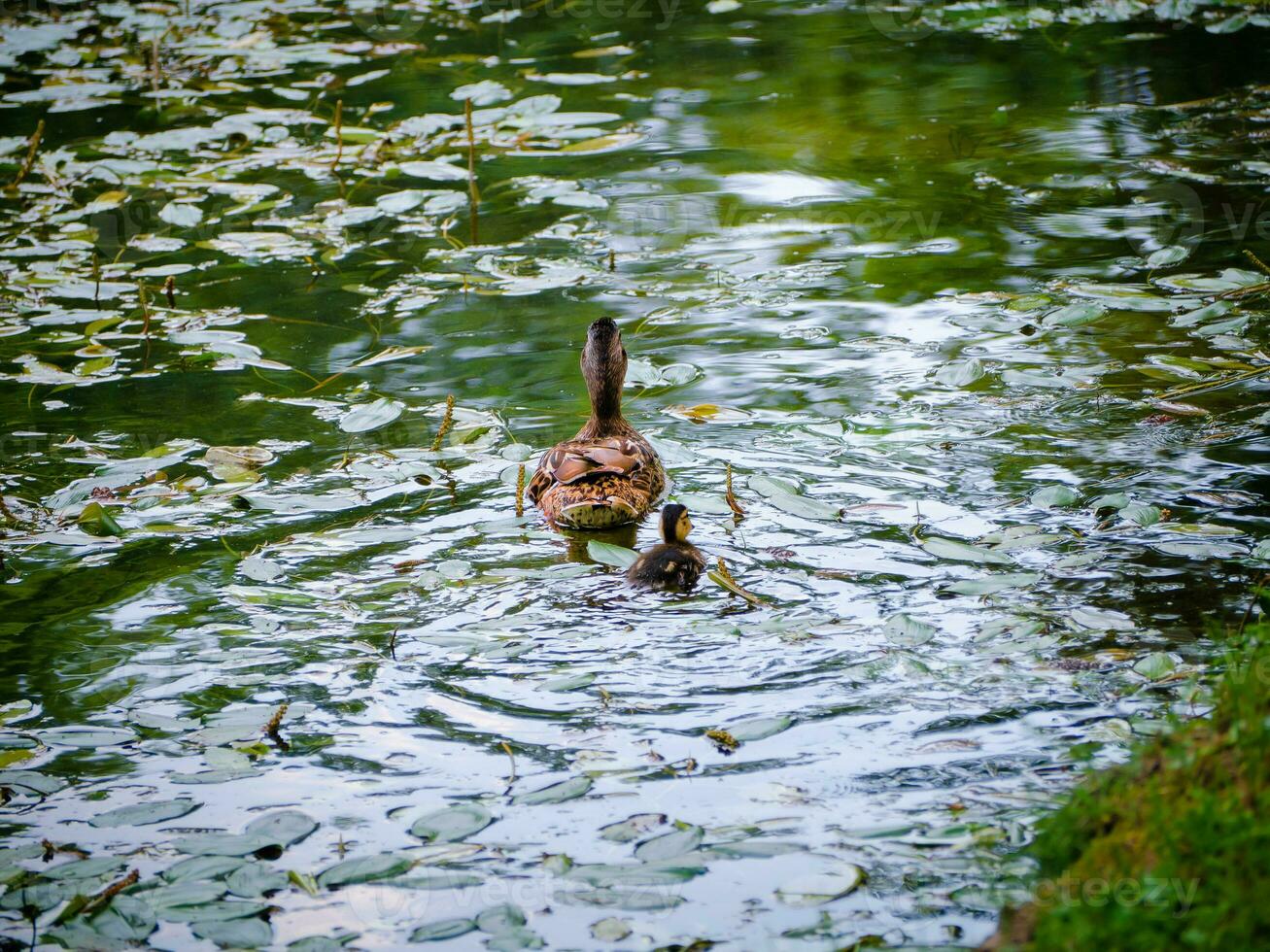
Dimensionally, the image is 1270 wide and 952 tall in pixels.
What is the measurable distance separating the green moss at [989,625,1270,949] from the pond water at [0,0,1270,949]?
343 millimetres

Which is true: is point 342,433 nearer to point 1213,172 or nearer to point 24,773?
point 24,773

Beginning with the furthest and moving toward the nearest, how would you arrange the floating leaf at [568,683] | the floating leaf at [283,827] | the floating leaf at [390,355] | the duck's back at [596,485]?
the floating leaf at [390,355]
the duck's back at [596,485]
the floating leaf at [568,683]
the floating leaf at [283,827]

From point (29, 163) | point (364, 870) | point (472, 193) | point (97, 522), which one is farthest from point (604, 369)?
point (29, 163)

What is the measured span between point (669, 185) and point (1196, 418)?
188 inches

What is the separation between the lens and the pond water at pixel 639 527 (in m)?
3.74

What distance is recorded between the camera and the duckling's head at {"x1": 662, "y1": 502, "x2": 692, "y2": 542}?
17.6 feet

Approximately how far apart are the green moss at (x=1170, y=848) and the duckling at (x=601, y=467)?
2.97m

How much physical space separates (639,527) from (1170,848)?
11.7 feet

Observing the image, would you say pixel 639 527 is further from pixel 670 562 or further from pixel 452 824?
pixel 452 824

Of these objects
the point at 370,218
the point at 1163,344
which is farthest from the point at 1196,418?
the point at 370,218

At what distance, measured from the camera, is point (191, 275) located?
8.84 m

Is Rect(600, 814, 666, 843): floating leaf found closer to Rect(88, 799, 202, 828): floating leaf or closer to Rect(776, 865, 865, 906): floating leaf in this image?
Rect(776, 865, 865, 906): floating leaf

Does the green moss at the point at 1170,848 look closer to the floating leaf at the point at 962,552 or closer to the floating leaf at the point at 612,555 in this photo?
the floating leaf at the point at 962,552

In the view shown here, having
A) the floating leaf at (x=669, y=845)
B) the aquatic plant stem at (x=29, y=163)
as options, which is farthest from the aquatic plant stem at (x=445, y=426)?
the aquatic plant stem at (x=29, y=163)
